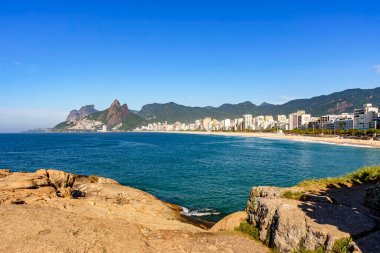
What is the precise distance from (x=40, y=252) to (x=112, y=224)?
195 inches

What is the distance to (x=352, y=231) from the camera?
13414 millimetres

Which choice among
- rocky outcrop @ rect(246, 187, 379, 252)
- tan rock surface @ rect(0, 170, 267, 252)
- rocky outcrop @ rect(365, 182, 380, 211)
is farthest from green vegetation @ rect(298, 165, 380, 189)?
tan rock surface @ rect(0, 170, 267, 252)

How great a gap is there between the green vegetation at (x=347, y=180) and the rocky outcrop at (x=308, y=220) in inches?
157

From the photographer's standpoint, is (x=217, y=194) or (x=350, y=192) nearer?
(x=350, y=192)

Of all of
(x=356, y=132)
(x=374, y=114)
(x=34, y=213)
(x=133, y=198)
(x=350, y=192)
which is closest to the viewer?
(x=34, y=213)

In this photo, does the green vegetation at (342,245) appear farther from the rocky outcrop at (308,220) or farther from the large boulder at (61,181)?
the large boulder at (61,181)

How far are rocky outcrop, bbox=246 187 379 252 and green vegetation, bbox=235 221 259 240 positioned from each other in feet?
1.00

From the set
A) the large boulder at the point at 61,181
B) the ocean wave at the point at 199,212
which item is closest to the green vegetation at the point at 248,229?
the ocean wave at the point at 199,212

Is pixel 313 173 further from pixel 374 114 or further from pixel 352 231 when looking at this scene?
pixel 374 114

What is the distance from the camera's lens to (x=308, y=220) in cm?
1487

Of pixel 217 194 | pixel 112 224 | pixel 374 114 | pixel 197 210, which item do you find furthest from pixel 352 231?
pixel 374 114

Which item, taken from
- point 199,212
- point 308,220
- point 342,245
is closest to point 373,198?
point 308,220

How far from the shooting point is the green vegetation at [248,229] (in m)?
17.6

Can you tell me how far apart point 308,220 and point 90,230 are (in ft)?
40.1
